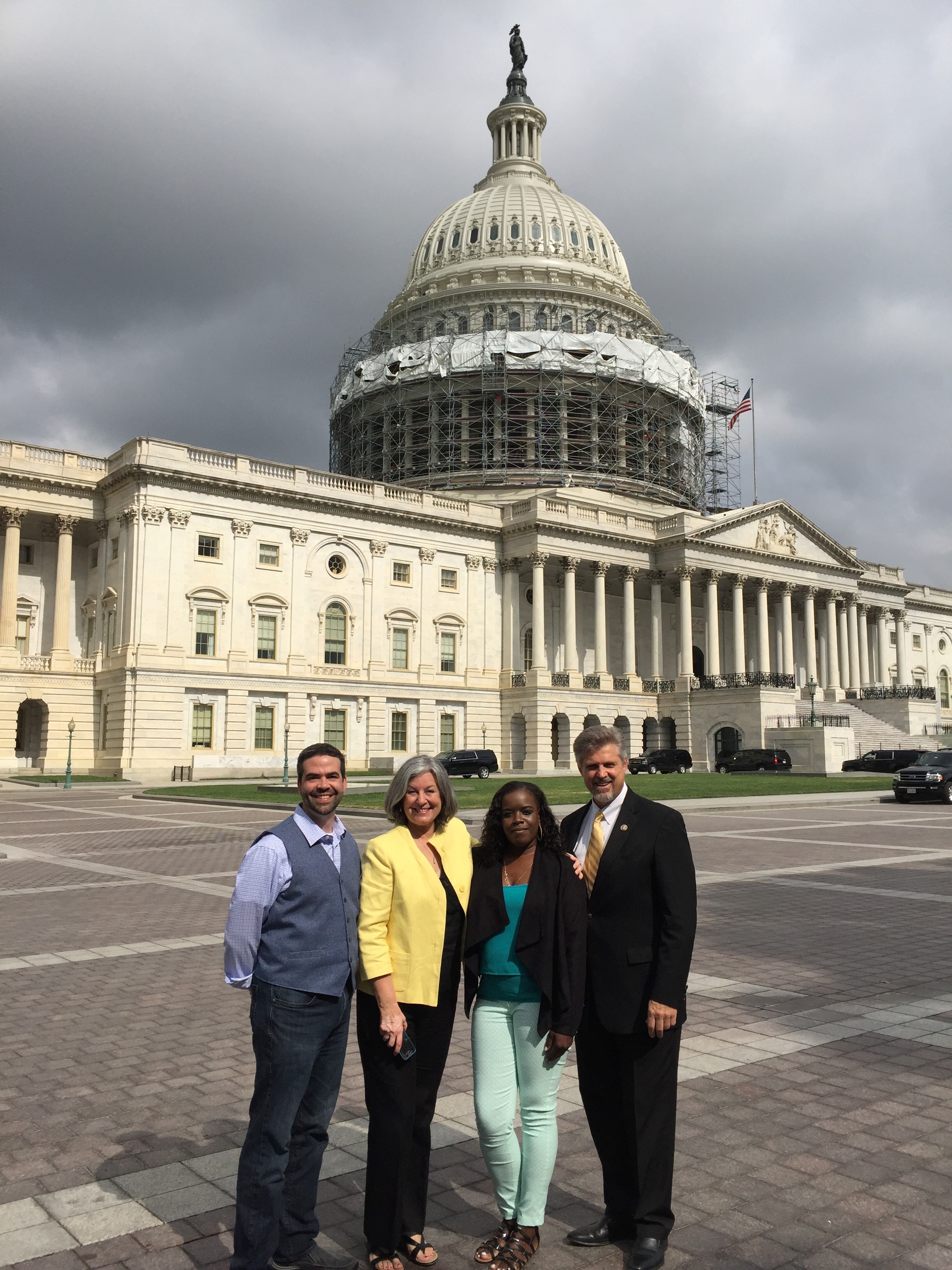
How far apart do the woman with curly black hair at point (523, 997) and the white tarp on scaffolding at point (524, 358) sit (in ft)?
252

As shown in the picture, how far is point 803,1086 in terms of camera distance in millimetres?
7398

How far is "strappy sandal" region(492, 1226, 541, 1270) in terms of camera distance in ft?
15.9

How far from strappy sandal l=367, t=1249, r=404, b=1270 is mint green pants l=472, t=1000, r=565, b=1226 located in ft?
1.72

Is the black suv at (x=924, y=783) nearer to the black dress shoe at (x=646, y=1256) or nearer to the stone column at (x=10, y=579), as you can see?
the black dress shoe at (x=646, y=1256)

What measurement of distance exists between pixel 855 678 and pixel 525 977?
283ft

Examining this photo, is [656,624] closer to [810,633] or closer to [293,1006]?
[810,633]

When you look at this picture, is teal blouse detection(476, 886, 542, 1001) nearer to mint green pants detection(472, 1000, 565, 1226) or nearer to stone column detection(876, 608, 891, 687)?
mint green pants detection(472, 1000, 565, 1226)

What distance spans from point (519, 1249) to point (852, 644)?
285 ft

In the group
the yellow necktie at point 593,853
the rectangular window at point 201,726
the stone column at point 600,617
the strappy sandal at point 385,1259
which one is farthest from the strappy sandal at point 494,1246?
the stone column at point 600,617

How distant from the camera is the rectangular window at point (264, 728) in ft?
193

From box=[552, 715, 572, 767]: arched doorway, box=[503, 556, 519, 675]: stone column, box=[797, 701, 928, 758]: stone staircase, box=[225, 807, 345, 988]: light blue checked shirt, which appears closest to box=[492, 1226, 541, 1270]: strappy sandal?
box=[225, 807, 345, 988]: light blue checked shirt

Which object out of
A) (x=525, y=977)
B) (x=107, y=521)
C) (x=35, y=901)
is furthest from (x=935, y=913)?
(x=107, y=521)

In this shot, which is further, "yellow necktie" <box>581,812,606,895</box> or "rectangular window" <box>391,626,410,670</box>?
"rectangular window" <box>391,626,410,670</box>

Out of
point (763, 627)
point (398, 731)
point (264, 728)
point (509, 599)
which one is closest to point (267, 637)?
point (264, 728)
